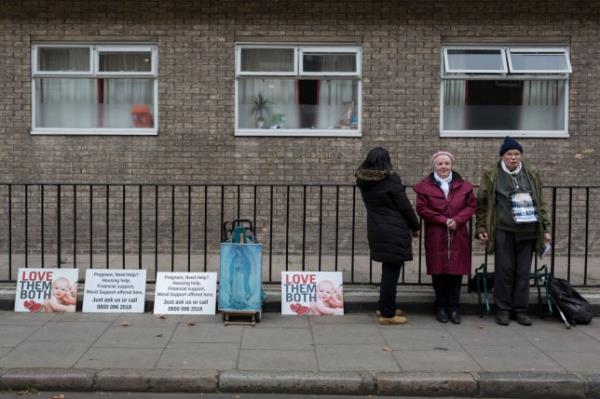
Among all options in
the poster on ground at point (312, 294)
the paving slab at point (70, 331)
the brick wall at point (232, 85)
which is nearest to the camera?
the paving slab at point (70, 331)

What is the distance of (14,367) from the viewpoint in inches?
203

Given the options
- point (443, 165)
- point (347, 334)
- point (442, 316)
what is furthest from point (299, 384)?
point (443, 165)

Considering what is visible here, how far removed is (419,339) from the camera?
6.18 m

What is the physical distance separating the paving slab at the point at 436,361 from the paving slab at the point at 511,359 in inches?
3.7

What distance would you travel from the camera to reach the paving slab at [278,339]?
588cm

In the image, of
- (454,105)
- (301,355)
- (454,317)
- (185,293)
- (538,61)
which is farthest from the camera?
(454,105)

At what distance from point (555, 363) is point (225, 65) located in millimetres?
6660

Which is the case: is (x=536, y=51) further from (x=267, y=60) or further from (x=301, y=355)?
(x=301, y=355)

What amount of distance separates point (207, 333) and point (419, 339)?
2.03 m

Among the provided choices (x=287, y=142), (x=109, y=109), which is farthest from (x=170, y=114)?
(x=287, y=142)

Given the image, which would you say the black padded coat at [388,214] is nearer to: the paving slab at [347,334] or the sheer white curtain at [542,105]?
the paving slab at [347,334]

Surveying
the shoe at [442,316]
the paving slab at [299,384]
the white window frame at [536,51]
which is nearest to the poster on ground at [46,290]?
the paving slab at [299,384]

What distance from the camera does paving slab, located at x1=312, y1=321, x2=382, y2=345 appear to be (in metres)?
6.07

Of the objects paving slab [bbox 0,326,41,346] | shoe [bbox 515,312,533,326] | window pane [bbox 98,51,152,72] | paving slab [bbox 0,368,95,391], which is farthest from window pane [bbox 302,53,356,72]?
paving slab [bbox 0,368,95,391]
